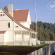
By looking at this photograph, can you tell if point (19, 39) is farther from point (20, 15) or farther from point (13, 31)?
point (20, 15)

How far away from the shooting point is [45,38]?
89188 millimetres

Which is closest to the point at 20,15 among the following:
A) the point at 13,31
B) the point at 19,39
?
the point at 13,31

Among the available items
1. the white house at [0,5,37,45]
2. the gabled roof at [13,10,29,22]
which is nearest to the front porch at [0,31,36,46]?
the white house at [0,5,37,45]

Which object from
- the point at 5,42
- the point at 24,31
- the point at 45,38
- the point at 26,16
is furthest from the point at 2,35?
the point at 45,38

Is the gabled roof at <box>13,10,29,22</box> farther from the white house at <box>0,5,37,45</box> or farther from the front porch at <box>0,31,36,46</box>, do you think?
the front porch at <box>0,31,36,46</box>

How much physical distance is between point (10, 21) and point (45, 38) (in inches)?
1778

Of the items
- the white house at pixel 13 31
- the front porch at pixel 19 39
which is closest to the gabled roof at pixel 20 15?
the white house at pixel 13 31

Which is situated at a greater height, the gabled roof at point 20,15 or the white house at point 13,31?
the gabled roof at point 20,15

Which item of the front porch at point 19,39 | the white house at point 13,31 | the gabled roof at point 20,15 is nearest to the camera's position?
the front porch at point 19,39

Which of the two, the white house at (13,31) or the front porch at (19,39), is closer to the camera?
the front porch at (19,39)

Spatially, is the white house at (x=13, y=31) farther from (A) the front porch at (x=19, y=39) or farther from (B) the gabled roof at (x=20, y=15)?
(B) the gabled roof at (x=20, y=15)

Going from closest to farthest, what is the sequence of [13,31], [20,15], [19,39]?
[19,39], [13,31], [20,15]

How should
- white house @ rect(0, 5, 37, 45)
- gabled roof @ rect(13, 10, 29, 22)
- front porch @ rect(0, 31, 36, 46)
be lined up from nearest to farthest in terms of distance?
front porch @ rect(0, 31, 36, 46) → white house @ rect(0, 5, 37, 45) → gabled roof @ rect(13, 10, 29, 22)

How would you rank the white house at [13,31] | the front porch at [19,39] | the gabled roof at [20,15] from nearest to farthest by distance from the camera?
the front porch at [19,39]
the white house at [13,31]
the gabled roof at [20,15]
